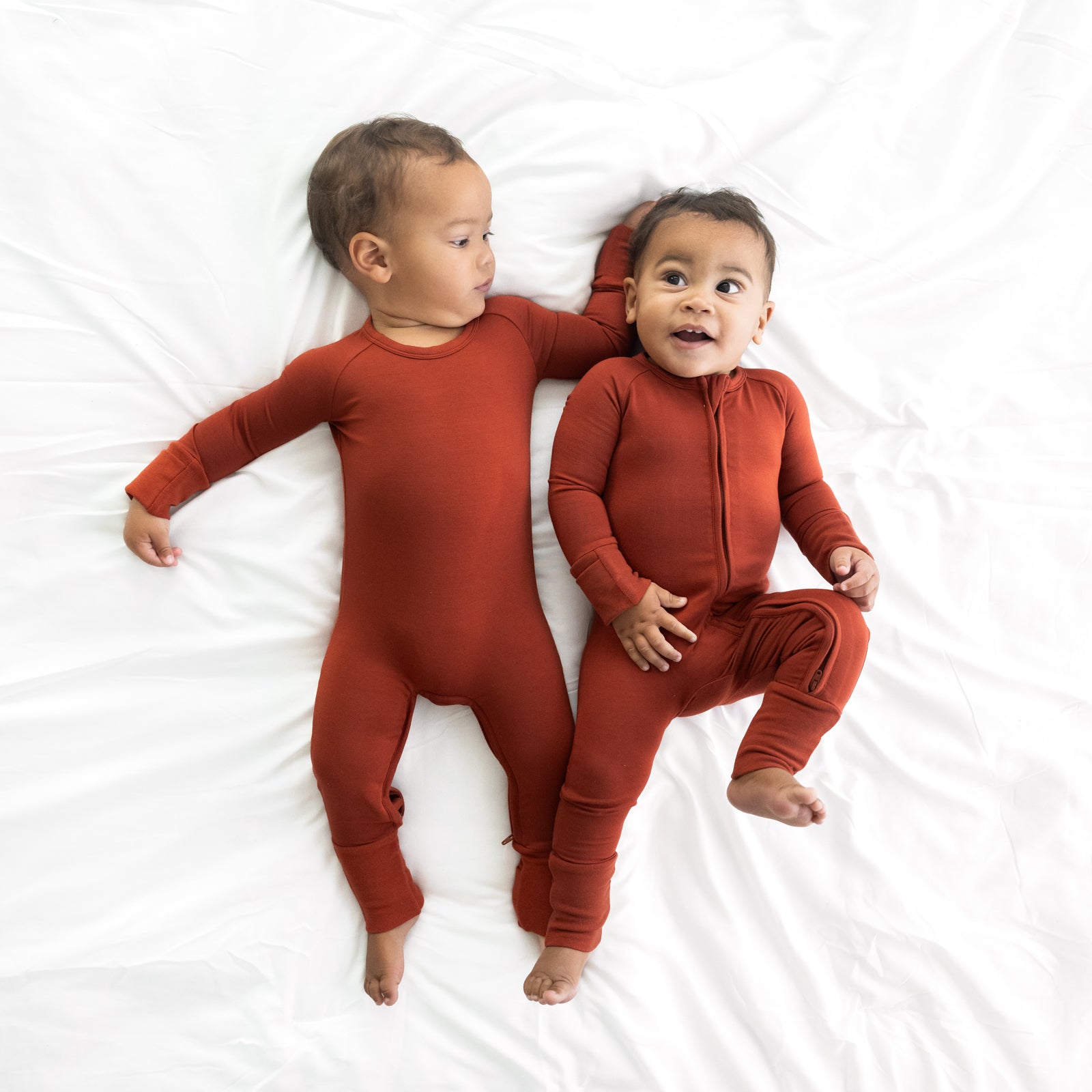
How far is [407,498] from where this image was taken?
1179 millimetres

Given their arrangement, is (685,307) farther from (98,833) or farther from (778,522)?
(98,833)

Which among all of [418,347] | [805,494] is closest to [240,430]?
[418,347]

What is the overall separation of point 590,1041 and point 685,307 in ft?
3.49

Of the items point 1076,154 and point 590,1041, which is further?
point 1076,154

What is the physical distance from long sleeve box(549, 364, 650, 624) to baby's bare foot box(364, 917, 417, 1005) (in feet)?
1.84

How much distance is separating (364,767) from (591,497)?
0.50 meters

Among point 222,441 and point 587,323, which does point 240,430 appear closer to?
point 222,441

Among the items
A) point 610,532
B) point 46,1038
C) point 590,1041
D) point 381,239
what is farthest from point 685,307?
point 46,1038

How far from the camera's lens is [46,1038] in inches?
Result: 46.3

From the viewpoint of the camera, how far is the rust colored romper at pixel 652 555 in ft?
3.89

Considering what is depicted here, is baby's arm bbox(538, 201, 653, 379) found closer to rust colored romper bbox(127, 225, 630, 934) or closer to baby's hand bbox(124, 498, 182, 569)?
rust colored romper bbox(127, 225, 630, 934)

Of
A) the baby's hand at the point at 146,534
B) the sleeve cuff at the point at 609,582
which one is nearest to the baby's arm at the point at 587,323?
the sleeve cuff at the point at 609,582

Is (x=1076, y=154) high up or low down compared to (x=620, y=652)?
up

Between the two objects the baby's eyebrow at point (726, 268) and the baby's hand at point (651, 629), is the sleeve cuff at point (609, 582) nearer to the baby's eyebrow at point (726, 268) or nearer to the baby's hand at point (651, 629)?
the baby's hand at point (651, 629)
